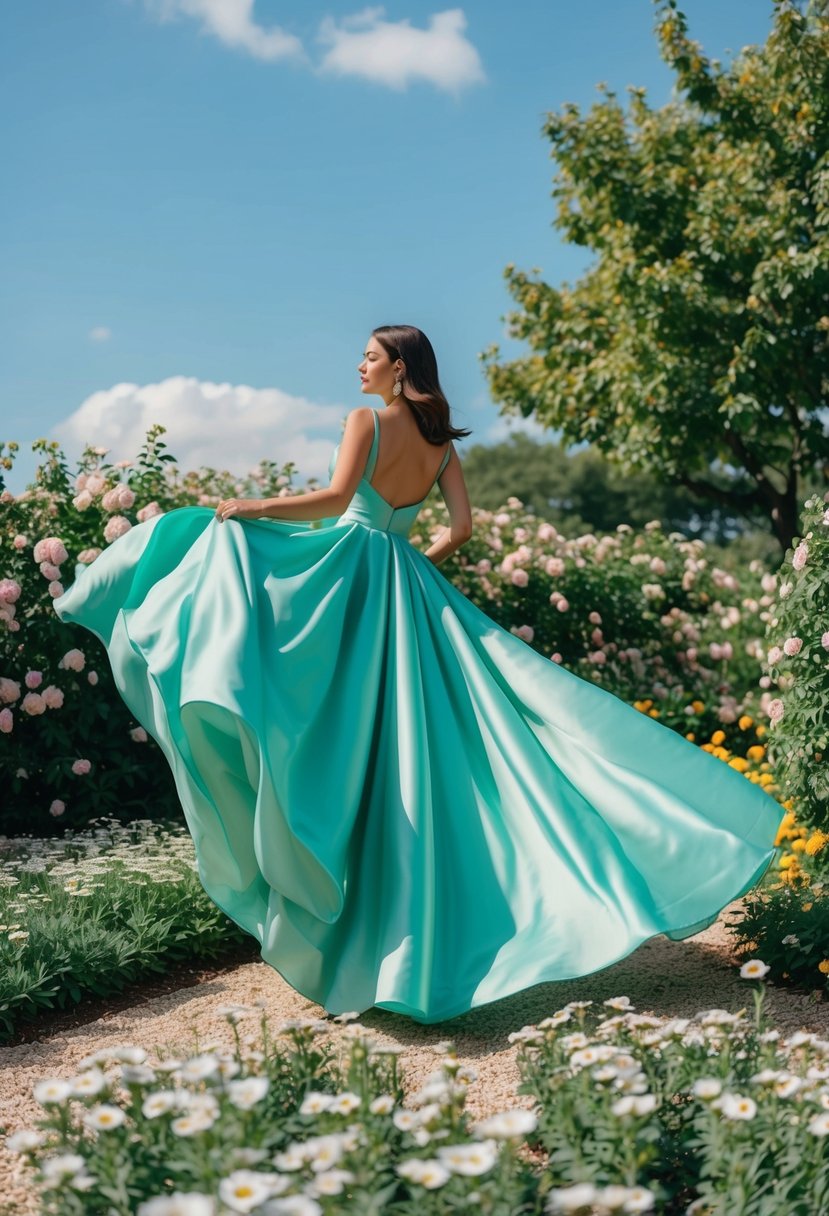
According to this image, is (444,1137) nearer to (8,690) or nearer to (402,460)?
(402,460)

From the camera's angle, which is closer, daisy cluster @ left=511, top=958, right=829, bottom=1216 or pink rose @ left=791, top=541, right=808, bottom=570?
daisy cluster @ left=511, top=958, right=829, bottom=1216

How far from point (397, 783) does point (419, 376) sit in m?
1.39

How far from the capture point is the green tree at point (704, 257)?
11.2m

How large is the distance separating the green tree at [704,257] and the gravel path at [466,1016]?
8047mm

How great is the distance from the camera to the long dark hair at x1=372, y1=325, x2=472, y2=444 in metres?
4.13

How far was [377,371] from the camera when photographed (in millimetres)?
4145

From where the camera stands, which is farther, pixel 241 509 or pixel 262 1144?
pixel 241 509

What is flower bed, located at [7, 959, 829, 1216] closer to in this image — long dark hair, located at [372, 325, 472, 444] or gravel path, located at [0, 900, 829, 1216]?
gravel path, located at [0, 900, 829, 1216]

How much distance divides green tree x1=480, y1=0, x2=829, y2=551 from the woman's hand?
803 centimetres

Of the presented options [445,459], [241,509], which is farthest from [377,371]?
[241,509]

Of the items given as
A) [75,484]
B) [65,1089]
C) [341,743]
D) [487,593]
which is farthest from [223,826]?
[487,593]

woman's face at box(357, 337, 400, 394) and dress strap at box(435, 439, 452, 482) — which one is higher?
woman's face at box(357, 337, 400, 394)

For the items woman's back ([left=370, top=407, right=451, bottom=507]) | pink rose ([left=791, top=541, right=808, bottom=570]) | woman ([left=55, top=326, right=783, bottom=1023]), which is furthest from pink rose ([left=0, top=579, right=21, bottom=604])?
pink rose ([left=791, top=541, right=808, bottom=570])

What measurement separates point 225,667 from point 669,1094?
5.53ft
